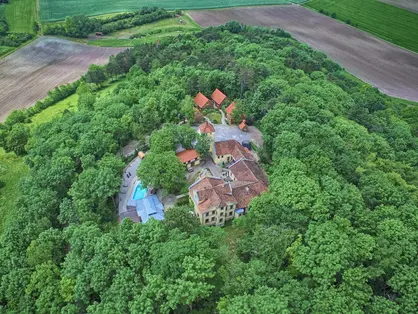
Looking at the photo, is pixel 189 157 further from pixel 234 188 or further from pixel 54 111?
pixel 54 111

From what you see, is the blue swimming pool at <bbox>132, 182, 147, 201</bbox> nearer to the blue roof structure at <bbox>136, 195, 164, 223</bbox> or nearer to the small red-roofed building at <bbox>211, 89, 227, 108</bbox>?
the blue roof structure at <bbox>136, 195, 164, 223</bbox>

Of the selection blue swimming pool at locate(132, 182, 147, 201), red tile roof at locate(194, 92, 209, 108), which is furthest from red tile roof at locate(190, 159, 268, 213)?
red tile roof at locate(194, 92, 209, 108)

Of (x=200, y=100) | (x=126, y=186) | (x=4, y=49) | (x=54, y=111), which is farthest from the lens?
(x=4, y=49)

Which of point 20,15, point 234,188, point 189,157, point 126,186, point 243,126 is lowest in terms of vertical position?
point 126,186

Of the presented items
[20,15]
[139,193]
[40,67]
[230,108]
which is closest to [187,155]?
[139,193]

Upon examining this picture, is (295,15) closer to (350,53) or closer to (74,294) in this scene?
(350,53)

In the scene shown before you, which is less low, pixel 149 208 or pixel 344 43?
pixel 149 208

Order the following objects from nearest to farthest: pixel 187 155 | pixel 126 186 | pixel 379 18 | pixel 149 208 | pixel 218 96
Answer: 1. pixel 149 208
2. pixel 126 186
3. pixel 187 155
4. pixel 218 96
5. pixel 379 18
